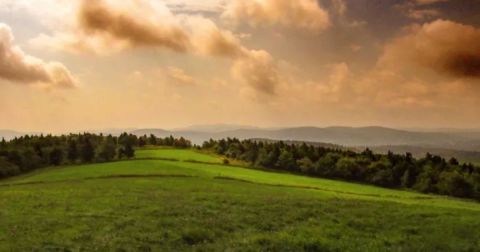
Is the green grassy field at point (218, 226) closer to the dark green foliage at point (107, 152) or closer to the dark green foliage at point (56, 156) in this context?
the dark green foliage at point (107, 152)

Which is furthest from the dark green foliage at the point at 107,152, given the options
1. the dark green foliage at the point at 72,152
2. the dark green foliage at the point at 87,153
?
the dark green foliage at the point at 72,152

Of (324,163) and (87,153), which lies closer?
(324,163)

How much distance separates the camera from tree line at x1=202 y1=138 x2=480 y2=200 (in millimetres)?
114188

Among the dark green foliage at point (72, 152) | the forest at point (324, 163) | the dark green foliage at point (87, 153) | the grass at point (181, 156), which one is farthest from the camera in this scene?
the dark green foliage at point (72, 152)

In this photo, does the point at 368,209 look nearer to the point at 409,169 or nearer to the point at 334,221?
the point at 334,221

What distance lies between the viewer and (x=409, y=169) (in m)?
123

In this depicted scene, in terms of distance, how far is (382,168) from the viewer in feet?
407

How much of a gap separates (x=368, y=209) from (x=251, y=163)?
367ft

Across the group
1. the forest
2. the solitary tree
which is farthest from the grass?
the solitary tree

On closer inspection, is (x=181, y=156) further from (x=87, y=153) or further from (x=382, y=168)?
(x=382, y=168)

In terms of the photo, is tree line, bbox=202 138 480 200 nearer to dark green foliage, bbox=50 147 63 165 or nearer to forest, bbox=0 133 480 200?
forest, bbox=0 133 480 200

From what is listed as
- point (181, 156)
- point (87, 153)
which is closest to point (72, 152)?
point (87, 153)

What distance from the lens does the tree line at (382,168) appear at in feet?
375

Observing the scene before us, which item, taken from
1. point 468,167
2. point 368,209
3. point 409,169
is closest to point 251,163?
point 409,169
